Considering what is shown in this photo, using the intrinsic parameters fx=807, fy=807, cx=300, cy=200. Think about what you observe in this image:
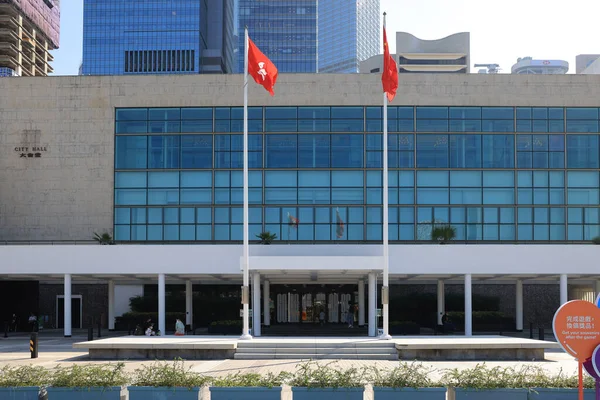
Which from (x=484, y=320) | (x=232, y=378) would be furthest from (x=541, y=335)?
(x=232, y=378)

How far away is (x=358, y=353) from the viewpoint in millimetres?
31609

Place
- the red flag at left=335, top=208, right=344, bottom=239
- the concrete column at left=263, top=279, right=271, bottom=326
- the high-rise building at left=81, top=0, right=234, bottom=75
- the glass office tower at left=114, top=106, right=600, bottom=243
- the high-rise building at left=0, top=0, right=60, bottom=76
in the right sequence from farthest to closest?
the high-rise building at left=81, top=0, right=234, bottom=75
the high-rise building at left=0, top=0, right=60, bottom=76
the glass office tower at left=114, top=106, right=600, bottom=243
the red flag at left=335, top=208, right=344, bottom=239
the concrete column at left=263, top=279, right=271, bottom=326

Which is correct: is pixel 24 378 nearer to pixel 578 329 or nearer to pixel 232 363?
Answer: pixel 578 329

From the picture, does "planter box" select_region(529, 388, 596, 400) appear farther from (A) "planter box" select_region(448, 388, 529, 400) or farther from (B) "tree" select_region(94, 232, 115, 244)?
(B) "tree" select_region(94, 232, 115, 244)

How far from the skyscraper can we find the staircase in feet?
555

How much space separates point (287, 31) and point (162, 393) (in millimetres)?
187941

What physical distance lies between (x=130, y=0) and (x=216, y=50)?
20.2 metres

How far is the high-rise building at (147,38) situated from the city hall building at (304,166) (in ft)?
370

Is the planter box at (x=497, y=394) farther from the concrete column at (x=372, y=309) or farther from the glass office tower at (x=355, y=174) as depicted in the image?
the glass office tower at (x=355, y=174)

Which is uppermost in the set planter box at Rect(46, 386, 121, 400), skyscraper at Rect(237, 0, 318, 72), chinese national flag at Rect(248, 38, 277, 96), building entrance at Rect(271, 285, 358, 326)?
skyscraper at Rect(237, 0, 318, 72)

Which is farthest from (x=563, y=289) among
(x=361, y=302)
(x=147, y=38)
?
(x=147, y=38)

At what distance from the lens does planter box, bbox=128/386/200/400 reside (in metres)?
16.8

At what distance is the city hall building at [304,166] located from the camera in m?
51.4

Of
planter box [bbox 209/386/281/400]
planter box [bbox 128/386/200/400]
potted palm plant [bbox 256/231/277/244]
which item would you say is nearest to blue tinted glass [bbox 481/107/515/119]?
potted palm plant [bbox 256/231/277/244]
